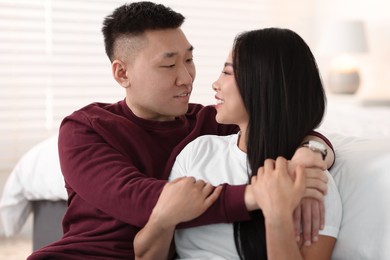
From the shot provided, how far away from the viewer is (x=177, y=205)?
1.29m

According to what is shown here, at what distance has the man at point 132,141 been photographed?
1.37 meters

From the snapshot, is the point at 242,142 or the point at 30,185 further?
the point at 30,185

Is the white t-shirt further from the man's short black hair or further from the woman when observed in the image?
the man's short black hair

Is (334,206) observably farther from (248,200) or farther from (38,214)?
(38,214)

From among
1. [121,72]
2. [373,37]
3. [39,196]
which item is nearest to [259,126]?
[121,72]

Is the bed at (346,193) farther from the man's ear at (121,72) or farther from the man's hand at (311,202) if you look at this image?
the man's ear at (121,72)

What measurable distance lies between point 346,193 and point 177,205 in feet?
1.24

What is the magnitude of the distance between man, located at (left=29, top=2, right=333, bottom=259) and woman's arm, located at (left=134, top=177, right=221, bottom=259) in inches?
0.5

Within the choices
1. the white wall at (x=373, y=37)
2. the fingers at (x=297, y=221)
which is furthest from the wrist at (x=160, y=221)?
the white wall at (x=373, y=37)

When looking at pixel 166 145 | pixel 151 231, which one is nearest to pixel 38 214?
pixel 166 145

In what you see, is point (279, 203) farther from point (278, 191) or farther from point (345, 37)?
point (345, 37)

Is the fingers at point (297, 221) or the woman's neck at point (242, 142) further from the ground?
the woman's neck at point (242, 142)

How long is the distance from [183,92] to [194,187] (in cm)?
45

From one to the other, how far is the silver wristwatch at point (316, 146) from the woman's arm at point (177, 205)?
0.21 m
